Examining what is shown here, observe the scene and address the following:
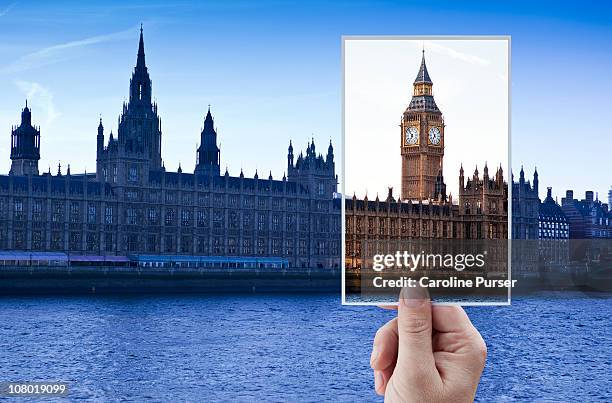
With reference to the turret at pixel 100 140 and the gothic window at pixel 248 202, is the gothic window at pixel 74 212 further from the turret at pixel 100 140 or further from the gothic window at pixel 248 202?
the gothic window at pixel 248 202

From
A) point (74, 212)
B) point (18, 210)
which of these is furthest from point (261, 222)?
point (18, 210)

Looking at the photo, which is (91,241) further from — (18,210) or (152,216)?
(18,210)

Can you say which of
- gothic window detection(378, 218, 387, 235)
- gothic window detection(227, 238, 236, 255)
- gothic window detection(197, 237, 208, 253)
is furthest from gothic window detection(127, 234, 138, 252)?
gothic window detection(378, 218, 387, 235)

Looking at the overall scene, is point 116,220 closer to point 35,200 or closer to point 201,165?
point 35,200

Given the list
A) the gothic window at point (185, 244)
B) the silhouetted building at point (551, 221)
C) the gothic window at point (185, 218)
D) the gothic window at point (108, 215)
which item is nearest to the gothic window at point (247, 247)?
the gothic window at point (185, 244)

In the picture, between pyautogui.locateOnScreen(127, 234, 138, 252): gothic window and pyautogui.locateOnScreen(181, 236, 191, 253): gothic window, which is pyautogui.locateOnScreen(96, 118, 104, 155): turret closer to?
pyautogui.locateOnScreen(127, 234, 138, 252): gothic window

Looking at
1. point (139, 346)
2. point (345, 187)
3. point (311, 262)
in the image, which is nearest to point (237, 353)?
point (139, 346)
